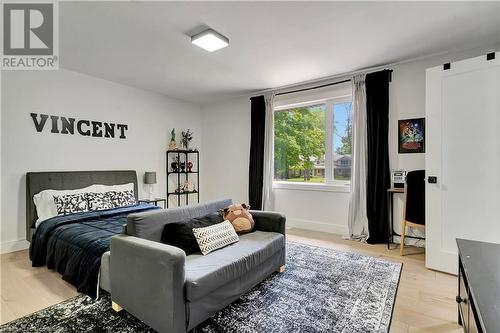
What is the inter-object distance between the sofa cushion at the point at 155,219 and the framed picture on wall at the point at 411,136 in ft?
9.43

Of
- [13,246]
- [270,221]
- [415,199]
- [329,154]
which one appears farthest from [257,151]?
[13,246]

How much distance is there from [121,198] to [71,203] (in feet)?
2.22

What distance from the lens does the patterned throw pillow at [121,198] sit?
3.77 m

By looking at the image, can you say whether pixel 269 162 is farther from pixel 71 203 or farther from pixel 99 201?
pixel 71 203

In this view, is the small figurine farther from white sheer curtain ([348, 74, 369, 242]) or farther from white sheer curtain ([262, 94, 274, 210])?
white sheer curtain ([348, 74, 369, 242])

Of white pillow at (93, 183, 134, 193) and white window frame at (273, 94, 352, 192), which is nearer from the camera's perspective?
white pillow at (93, 183, 134, 193)

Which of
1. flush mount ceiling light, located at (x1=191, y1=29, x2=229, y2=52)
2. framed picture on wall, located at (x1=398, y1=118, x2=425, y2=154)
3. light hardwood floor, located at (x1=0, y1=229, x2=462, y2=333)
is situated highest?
flush mount ceiling light, located at (x1=191, y1=29, x2=229, y2=52)

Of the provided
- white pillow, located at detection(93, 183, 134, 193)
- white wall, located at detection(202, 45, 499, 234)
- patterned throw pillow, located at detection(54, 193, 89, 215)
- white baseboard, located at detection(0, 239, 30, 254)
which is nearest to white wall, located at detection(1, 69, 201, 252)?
white baseboard, located at detection(0, 239, 30, 254)

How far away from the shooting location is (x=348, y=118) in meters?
4.07

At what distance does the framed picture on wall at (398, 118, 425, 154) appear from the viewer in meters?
3.33

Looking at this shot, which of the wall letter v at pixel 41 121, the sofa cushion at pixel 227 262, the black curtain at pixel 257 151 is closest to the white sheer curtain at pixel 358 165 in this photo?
the black curtain at pixel 257 151

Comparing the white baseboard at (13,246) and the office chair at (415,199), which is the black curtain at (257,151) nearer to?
the office chair at (415,199)

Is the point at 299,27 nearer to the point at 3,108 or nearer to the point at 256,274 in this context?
the point at 256,274

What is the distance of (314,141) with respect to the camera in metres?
4.41
